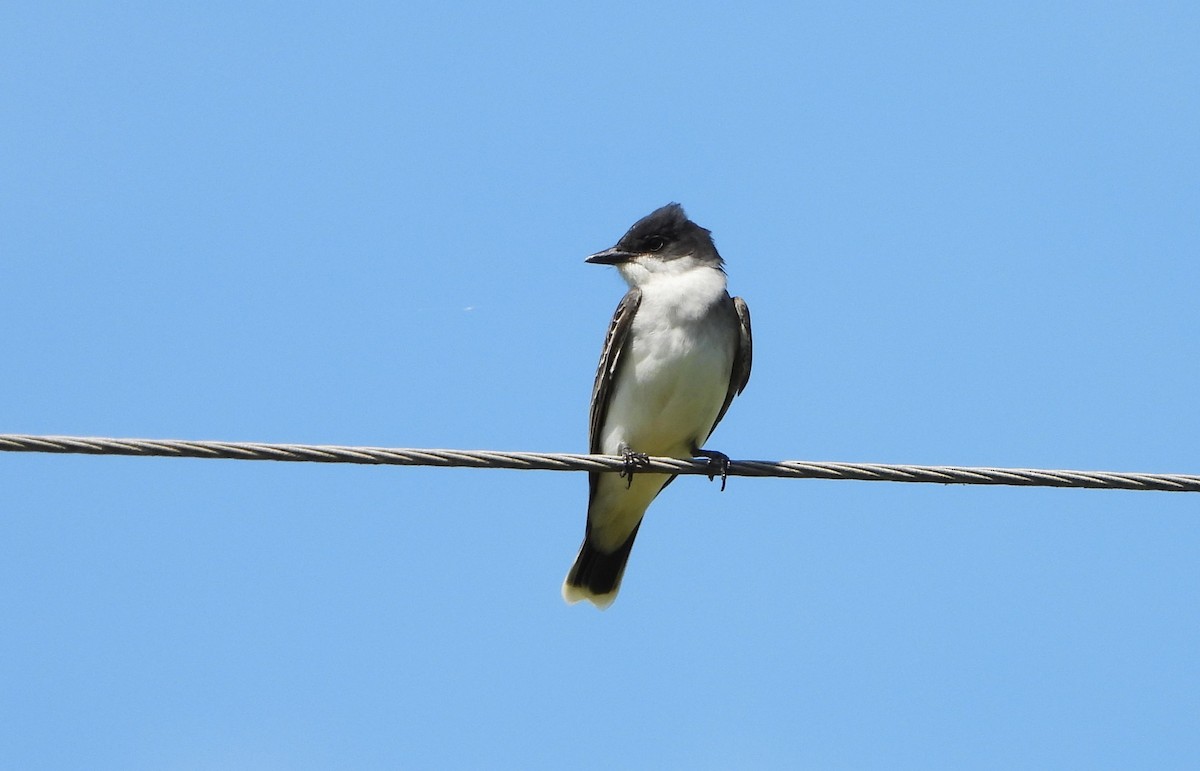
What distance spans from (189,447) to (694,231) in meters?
4.48

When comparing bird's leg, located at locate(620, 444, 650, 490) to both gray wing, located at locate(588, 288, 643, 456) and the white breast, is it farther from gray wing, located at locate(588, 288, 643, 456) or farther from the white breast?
gray wing, located at locate(588, 288, 643, 456)

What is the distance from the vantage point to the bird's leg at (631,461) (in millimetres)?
7184

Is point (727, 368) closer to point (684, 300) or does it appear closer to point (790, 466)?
point (684, 300)

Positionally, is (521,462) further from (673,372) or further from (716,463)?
(673,372)

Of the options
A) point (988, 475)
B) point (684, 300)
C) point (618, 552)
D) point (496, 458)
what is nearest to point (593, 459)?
point (496, 458)

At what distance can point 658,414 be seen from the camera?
8.20 meters

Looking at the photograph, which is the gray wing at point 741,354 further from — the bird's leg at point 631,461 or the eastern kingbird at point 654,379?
the bird's leg at point 631,461

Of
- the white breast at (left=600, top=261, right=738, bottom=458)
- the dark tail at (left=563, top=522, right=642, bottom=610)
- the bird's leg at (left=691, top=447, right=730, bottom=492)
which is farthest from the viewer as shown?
the dark tail at (left=563, top=522, right=642, bottom=610)

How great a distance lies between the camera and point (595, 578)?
29.6 ft

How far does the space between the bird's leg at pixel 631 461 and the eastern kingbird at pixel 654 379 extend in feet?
0.06

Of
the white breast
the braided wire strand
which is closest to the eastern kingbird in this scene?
the white breast

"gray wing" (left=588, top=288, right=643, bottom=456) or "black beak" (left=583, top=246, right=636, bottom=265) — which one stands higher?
"black beak" (left=583, top=246, right=636, bottom=265)

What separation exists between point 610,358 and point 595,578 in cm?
144

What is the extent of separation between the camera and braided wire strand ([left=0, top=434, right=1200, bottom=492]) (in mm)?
5156
